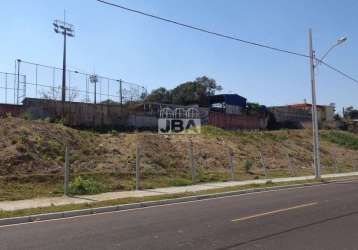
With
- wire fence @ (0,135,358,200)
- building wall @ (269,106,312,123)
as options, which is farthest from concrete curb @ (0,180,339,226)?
building wall @ (269,106,312,123)

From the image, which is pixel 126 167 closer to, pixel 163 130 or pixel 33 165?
pixel 33 165

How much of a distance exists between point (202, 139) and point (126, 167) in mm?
12689

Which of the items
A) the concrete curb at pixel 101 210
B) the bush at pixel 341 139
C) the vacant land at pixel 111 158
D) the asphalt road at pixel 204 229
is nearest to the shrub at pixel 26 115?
the vacant land at pixel 111 158

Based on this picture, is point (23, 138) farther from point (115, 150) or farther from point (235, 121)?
point (235, 121)

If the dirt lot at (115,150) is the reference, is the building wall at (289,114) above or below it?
above

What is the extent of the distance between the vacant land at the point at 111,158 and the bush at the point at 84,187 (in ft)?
0.23

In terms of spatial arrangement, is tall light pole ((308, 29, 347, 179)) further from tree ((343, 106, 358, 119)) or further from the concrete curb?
tree ((343, 106, 358, 119))

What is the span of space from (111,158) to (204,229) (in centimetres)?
1624

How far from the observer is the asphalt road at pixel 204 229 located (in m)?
9.48

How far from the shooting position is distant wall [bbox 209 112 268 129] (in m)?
51.2

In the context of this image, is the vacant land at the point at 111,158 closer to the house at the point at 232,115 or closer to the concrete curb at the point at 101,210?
the concrete curb at the point at 101,210

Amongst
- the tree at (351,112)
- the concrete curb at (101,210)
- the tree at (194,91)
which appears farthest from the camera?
the tree at (351,112)
